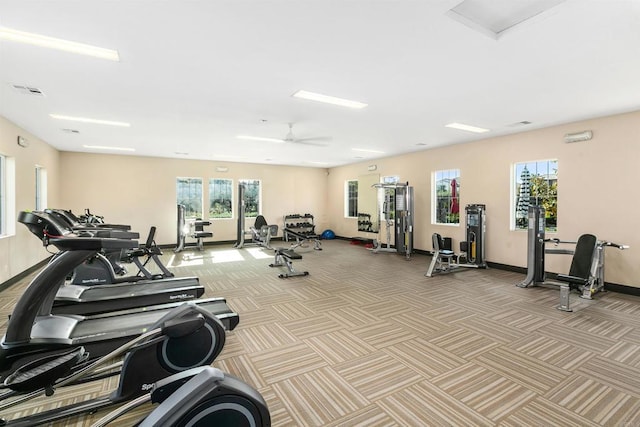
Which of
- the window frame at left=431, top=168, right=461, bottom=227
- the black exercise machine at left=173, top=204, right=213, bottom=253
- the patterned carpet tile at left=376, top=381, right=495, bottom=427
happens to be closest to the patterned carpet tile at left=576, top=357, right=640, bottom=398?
the patterned carpet tile at left=376, top=381, right=495, bottom=427

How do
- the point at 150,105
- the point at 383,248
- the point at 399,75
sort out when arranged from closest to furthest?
the point at 399,75 < the point at 150,105 < the point at 383,248

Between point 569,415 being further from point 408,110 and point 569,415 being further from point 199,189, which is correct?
point 199,189

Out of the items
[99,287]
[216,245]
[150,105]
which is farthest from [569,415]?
[216,245]

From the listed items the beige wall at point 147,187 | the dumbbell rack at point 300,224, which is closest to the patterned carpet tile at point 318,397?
the beige wall at point 147,187

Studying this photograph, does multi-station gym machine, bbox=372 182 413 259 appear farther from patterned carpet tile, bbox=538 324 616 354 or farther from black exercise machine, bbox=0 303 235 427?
black exercise machine, bbox=0 303 235 427

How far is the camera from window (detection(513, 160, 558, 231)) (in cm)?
562

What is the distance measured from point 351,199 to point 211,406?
9996 mm

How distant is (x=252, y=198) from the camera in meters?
10.7

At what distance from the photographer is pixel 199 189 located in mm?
9789

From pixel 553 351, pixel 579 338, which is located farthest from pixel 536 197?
pixel 553 351

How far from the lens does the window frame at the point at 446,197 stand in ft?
24.2

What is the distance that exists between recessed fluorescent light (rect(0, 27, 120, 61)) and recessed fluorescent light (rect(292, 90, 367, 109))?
1969 millimetres

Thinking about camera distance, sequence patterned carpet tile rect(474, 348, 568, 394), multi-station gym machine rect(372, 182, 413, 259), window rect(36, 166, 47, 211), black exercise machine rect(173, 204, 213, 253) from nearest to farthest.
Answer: patterned carpet tile rect(474, 348, 568, 394) < window rect(36, 166, 47, 211) < multi-station gym machine rect(372, 182, 413, 259) < black exercise machine rect(173, 204, 213, 253)

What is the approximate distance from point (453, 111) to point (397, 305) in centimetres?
301
